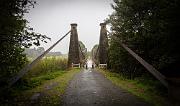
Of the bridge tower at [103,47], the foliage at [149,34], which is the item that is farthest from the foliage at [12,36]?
the bridge tower at [103,47]

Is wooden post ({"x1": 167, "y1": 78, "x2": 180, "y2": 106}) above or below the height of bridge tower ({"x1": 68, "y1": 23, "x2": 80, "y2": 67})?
below

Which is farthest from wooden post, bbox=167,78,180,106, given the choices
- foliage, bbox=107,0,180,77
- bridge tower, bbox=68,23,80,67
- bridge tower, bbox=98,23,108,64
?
bridge tower, bbox=68,23,80,67

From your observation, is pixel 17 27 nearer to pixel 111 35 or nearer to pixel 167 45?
pixel 167 45

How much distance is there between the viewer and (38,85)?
13.4 metres

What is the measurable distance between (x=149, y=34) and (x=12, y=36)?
233 inches

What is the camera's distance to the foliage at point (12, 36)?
27.4 feet

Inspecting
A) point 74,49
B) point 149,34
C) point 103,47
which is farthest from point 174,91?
point 74,49

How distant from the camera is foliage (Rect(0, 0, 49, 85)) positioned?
328 inches

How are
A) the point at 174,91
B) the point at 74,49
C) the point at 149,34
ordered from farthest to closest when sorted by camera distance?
the point at 74,49, the point at 149,34, the point at 174,91

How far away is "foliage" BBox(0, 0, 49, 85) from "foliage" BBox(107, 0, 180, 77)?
14.0 ft

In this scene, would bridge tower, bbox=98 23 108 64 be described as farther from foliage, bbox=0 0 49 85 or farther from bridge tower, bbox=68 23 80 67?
foliage, bbox=0 0 49 85

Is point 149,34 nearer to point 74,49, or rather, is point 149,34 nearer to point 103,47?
point 103,47

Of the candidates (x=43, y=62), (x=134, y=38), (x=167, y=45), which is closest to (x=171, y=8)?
(x=167, y=45)

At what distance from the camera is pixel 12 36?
9578 millimetres
